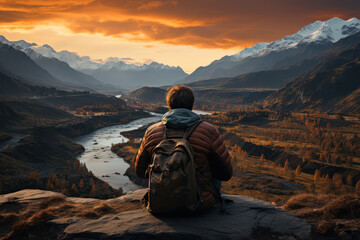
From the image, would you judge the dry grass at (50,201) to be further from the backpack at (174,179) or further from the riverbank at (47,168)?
the riverbank at (47,168)

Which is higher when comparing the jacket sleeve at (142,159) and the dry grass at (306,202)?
the jacket sleeve at (142,159)

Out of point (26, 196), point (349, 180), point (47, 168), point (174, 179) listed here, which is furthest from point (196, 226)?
point (349, 180)

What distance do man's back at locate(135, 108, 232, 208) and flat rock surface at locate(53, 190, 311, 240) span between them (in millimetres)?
757

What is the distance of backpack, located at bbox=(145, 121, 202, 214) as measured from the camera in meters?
6.96

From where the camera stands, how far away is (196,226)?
24.5 ft

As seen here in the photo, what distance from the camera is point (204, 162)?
7859 millimetres

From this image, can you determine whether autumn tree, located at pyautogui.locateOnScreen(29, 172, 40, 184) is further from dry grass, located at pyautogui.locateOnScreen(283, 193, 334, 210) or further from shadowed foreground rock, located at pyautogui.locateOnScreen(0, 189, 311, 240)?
dry grass, located at pyautogui.locateOnScreen(283, 193, 334, 210)

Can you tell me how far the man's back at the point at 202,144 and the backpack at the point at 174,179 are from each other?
39cm

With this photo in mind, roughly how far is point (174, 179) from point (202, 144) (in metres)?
1.37

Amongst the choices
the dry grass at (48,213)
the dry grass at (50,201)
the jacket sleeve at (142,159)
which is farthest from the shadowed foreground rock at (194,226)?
the dry grass at (50,201)

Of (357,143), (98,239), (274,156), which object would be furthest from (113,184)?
(357,143)

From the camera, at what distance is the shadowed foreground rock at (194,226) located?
734 centimetres

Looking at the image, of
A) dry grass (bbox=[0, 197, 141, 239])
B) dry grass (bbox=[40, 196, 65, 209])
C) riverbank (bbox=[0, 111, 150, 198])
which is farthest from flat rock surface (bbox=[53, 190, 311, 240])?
riverbank (bbox=[0, 111, 150, 198])

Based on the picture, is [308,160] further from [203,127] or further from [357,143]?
[203,127]
